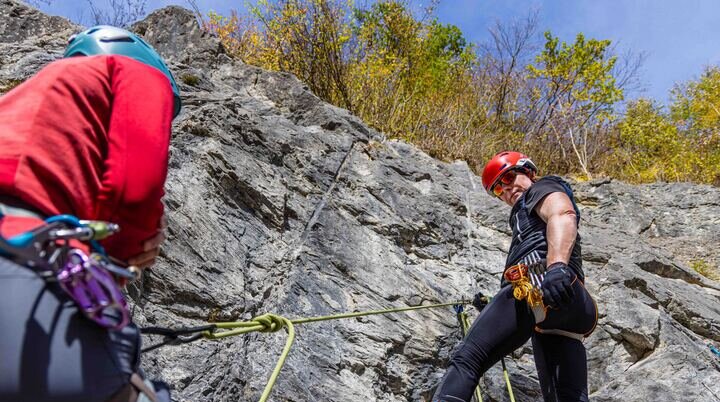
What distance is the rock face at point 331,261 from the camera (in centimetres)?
309

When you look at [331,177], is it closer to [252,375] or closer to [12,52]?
[252,375]

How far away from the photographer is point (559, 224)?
9.14 ft

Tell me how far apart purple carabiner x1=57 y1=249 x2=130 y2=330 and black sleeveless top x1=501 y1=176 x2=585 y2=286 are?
227 centimetres

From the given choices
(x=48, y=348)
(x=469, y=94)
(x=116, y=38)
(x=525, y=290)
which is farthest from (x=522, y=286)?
(x=469, y=94)

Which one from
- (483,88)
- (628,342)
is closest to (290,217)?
(628,342)

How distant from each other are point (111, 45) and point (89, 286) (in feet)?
2.28

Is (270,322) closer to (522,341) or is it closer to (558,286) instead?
(558,286)

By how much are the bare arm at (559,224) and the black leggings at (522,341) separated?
0.66 feet

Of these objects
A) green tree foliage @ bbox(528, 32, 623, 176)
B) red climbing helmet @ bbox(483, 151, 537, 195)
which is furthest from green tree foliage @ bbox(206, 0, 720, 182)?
red climbing helmet @ bbox(483, 151, 537, 195)

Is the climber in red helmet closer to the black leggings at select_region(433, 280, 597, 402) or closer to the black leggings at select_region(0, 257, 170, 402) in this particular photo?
the black leggings at select_region(433, 280, 597, 402)

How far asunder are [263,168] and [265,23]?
13.8 ft

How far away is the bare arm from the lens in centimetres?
273

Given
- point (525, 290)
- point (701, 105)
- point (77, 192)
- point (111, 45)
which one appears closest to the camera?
point (77, 192)

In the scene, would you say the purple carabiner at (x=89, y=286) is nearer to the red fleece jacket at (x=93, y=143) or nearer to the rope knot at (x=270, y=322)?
the red fleece jacket at (x=93, y=143)
